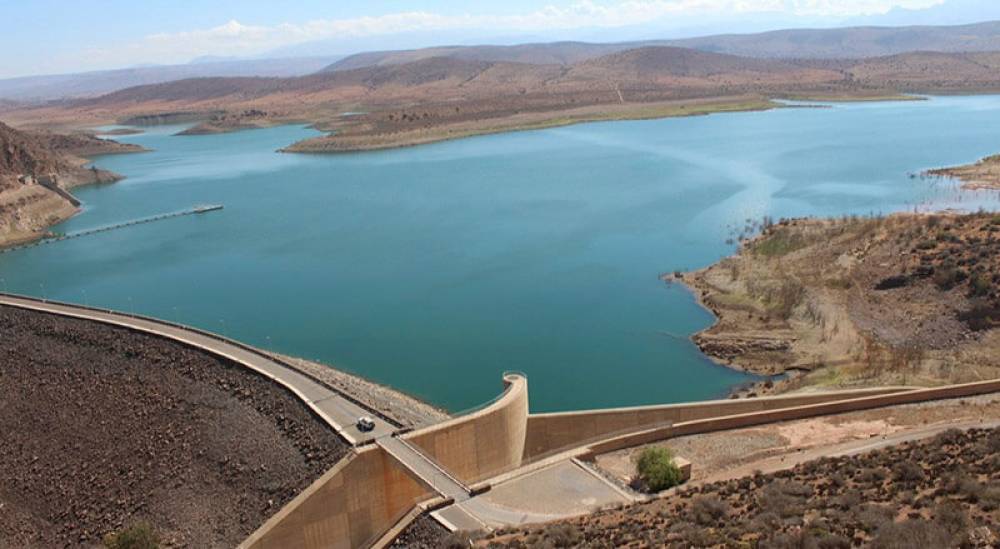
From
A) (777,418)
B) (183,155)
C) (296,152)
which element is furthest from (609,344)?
(183,155)

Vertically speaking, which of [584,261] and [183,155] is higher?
[183,155]

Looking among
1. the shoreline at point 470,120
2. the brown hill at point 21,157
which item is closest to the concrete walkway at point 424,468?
the brown hill at point 21,157

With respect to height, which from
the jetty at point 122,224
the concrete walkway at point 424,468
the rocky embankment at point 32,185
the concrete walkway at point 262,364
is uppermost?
the rocky embankment at point 32,185

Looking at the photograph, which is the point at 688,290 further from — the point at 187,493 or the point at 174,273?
the point at 174,273

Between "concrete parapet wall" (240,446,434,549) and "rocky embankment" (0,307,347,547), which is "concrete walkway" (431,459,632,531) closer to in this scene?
"concrete parapet wall" (240,446,434,549)

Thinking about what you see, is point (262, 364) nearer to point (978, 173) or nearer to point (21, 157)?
point (978, 173)

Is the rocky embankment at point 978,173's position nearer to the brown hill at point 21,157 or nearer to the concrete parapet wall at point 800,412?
the concrete parapet wall at point 800,412

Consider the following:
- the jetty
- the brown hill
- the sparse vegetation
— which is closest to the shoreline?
the brown hill
